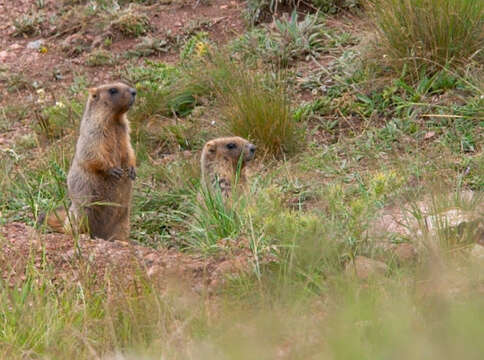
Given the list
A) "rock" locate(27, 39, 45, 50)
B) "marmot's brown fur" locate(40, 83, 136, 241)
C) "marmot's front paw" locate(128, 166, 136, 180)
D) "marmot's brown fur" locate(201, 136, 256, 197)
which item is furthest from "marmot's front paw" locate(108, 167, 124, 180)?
"rock" locate(27, 39, 45, 50)

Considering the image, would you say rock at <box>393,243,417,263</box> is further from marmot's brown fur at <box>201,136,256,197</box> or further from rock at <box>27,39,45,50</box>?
rock at <box>27,39,45,50</box>

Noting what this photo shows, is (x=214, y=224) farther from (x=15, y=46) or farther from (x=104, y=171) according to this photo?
(x=15, y=46)

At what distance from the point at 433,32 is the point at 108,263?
4.16 metres

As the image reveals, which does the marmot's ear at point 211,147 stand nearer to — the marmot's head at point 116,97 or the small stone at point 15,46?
the marmot's head at point 116,97

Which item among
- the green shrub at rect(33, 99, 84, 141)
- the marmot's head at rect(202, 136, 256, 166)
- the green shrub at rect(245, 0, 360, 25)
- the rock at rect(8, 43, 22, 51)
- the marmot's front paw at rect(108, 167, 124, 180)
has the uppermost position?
the green shrub at rect(245, 0, 360, 25)

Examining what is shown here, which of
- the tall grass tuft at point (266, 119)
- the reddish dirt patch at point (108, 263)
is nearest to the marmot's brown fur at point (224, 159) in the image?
the tall grass tuft at point (266, 119)

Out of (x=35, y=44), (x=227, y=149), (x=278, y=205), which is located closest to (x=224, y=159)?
(x=227, y=149)

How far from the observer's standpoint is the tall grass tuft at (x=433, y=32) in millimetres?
8039

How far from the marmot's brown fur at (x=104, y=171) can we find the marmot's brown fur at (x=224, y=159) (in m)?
0.67

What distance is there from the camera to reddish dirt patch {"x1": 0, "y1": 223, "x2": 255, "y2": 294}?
15.6 ft

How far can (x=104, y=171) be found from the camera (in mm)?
7320

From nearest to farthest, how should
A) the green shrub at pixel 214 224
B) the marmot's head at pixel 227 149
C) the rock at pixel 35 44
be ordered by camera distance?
the green shrub at pixel 214 224, the marmot's head at pixel 227 149, the rock at pixel 35 44

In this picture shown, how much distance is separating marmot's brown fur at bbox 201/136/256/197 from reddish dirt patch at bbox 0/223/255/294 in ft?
4.82

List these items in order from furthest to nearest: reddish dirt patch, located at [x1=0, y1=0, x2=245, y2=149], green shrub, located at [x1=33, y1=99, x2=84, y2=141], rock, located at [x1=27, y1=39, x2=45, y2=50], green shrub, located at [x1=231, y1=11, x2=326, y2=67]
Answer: rock, located at [x1=27, y1=39, x2=45, y2=50] < reddish dirt patch, located at [x1=0, y1=0, x2=245, y2=149] < green shrub, located at [x1=231, y1=11, x2=326, y2=67] < green shrub, located at [x1=33, y1=99, x2=84, y2=141]
